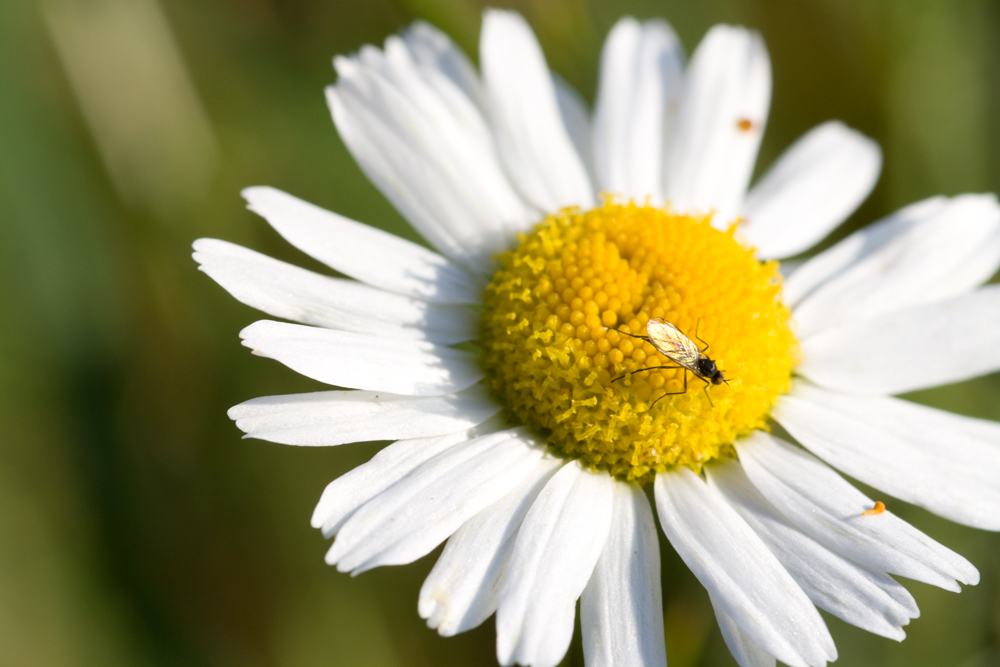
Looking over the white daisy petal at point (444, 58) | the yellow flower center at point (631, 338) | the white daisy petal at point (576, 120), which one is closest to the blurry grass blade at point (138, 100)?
the white daisy petal at point (444, 58)

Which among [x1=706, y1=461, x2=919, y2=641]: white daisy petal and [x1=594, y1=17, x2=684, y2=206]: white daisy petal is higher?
[x1=594, y1=17, x2=684, y2=206]: white daisy petal

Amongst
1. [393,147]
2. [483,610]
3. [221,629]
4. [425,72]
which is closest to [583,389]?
[483,610]

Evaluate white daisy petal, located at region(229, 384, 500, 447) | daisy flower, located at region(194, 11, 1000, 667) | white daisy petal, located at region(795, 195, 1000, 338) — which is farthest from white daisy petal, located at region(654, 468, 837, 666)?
white daisy petal, located at region(795, 195, 1000, 338)

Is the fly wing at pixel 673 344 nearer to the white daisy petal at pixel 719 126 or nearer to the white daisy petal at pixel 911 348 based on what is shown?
the white daisy petal at pixel 911 348

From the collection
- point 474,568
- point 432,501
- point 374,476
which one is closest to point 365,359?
point 374,476

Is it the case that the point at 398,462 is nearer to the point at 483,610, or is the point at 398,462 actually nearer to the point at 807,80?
the point at 483,610

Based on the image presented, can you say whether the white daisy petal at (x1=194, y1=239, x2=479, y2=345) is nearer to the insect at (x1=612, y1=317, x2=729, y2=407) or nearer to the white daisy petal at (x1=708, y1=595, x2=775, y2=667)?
the insect at (x1=612, y1=317, x2=729, y2=407)
